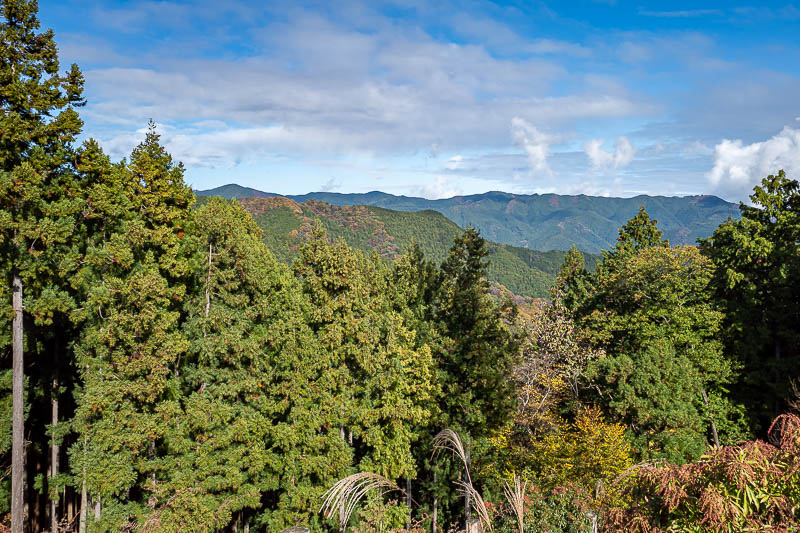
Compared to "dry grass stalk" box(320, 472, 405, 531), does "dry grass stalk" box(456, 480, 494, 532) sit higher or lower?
lower

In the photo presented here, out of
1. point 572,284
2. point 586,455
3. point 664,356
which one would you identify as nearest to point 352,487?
point 586,455

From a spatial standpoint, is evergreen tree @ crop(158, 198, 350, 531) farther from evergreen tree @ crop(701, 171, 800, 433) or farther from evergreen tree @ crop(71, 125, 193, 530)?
evergreen tree @ crop(701, 171, 800, 433)

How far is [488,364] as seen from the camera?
1836cm

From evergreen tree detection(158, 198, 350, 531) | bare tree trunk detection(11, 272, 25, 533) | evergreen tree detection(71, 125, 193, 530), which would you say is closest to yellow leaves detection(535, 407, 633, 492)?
evergreen tree detection(158, 198, 350, 531)

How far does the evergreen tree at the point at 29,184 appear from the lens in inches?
427

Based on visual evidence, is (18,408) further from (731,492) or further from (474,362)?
(731,492)

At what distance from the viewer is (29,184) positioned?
10.8 m

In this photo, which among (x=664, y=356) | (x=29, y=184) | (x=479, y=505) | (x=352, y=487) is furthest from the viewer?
(x=664, y=356)

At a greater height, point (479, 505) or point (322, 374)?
point (479, 505)

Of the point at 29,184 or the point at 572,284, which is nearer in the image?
the point at 29,184

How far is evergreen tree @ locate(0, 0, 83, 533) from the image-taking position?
10.8 metres

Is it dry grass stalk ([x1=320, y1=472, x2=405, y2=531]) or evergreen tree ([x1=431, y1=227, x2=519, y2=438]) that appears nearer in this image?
dry grass stalk ([x1=320, y1=472, x2=405, y2=531])

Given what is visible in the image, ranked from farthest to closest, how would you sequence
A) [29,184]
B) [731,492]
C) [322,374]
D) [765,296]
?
[765,296], [322,374], [29,184], [731,492]

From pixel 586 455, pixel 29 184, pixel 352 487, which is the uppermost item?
pixel 29 184
